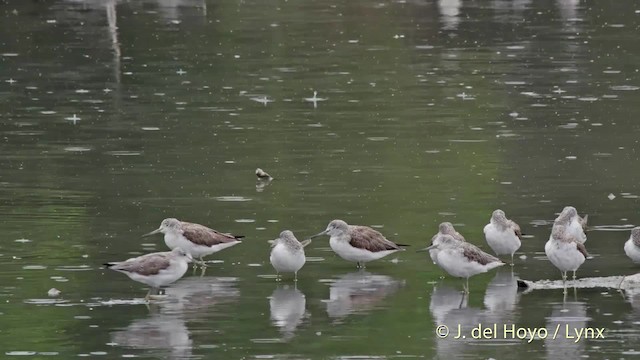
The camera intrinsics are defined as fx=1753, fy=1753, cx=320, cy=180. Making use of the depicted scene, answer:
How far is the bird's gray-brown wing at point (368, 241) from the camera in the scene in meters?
19.8

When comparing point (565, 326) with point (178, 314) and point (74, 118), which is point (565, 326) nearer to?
point (178, 314)

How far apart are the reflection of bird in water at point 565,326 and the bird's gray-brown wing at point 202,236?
4277 mm

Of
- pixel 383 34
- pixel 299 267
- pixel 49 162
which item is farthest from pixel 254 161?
pixel 383 34

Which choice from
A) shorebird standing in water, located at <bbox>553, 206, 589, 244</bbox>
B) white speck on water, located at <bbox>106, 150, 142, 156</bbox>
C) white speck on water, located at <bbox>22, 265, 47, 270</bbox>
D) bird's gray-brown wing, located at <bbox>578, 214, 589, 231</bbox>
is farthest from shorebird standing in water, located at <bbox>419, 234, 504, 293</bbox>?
white speck on water, located at <bbox>106, 150, 142, 156</bbox>

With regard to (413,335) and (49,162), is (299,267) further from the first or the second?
(49,162)

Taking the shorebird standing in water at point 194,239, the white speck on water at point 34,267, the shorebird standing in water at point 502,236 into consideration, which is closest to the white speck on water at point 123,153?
the shorebird standing in water at point 194,239

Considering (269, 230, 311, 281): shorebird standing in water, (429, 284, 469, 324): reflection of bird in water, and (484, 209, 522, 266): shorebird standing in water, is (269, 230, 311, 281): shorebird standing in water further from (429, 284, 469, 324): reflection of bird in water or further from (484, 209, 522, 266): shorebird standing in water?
(484, 209, 522, 266): shorebird standing in water

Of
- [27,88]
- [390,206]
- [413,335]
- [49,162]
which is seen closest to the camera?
[413,335]

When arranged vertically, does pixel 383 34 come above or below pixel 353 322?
below

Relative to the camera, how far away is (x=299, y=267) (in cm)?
1914

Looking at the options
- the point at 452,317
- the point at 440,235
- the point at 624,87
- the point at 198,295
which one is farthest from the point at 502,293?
the point at 624,87

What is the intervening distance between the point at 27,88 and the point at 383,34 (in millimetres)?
13578

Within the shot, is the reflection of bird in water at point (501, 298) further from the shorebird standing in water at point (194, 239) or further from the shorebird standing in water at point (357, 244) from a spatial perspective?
the shorebird standing in water at point (194, 239)

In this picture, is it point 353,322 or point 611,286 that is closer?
point 353,322
